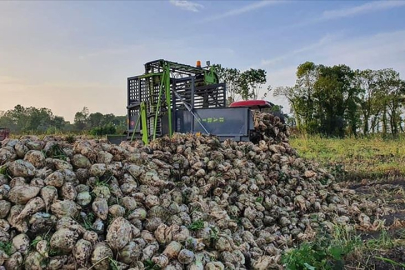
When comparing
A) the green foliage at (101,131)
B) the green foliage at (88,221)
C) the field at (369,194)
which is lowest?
the field at (369,194)

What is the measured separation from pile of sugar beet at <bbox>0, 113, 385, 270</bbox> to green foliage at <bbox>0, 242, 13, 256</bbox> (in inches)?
0.7

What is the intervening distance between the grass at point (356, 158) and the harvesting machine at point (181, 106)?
9.68 feet

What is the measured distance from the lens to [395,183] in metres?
7.53

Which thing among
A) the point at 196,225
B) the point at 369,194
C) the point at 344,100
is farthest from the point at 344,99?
the point at 196,225

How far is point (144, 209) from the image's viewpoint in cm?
280


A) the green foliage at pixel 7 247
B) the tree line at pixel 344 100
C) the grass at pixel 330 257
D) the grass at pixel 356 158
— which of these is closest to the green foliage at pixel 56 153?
the green foliage at pixel 7 247

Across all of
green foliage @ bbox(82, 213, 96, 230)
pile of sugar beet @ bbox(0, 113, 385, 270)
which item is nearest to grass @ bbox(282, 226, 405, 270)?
pile of sugar beet @ bbox(0, 113, 385, 270)

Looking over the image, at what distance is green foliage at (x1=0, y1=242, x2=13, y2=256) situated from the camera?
230 cm

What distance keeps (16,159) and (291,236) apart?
105 inches

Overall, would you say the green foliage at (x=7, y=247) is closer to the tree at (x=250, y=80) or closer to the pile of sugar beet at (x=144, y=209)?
the pile of sugar beet at (x=144, y=209)

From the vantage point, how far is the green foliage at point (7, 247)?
2.30 m

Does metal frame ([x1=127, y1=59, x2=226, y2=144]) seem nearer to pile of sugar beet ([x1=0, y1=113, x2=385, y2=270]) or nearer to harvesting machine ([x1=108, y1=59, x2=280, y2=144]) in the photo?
harvesting machine ([x1=108, y1=59, x2=280, y2=144])

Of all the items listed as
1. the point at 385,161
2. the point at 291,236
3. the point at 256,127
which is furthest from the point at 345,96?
the point at 291,236

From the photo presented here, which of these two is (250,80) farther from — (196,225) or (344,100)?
(196,225)
